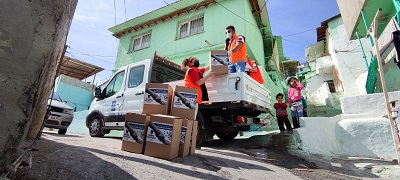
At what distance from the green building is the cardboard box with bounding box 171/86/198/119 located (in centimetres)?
646

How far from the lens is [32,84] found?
1146 millimetres

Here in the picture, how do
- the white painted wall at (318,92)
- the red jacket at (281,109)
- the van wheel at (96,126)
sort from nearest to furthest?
1. the red jacket at (281,109)
2. the van wheel at (96,126)
3. the white painted wall at (318,92)

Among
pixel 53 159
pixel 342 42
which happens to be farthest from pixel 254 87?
pixel 342 42

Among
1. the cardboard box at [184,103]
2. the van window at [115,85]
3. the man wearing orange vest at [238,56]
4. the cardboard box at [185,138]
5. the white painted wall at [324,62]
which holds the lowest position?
the cardboard box at [185,138]

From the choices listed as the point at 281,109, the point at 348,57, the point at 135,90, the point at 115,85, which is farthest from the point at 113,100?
the point at 348,57

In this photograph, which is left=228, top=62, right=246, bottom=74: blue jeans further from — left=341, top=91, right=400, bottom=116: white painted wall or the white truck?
left=341, top=91, right=400, bottom=116: white painted wall

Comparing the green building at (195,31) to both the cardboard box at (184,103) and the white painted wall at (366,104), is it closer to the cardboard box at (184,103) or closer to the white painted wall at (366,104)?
the white painted wall at (366,104)

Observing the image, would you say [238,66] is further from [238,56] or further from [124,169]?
[124,169]

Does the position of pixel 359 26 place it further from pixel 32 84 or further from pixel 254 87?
pixel 32 84

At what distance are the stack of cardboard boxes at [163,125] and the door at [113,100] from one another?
258 cm

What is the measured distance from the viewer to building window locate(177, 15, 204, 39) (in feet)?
35.4

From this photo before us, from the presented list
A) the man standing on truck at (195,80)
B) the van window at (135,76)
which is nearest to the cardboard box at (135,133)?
the man standing on truck at (195,80)

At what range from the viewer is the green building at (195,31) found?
9.66 meters

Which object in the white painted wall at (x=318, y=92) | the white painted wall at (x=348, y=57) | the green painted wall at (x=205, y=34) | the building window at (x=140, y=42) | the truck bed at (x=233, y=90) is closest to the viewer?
the truck bed at (x=233, y=90)
